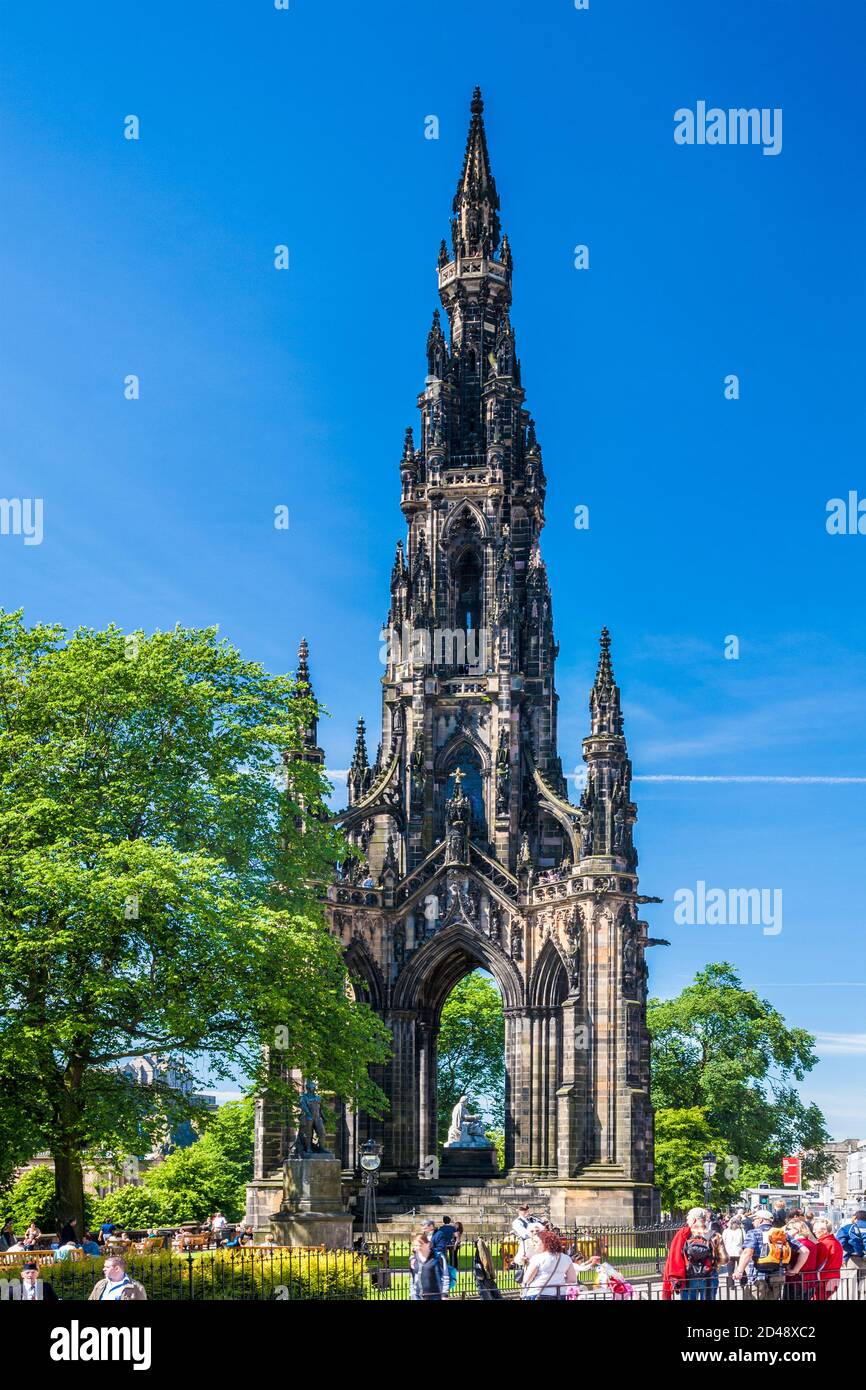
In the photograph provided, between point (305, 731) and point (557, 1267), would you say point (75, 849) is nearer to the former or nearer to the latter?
point (557, 1267)

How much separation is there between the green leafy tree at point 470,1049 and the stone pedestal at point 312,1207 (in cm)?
4438

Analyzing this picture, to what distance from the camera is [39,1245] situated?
33531mm

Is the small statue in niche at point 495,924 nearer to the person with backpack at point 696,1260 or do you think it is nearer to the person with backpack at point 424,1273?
the person with backpack at point 424,1273

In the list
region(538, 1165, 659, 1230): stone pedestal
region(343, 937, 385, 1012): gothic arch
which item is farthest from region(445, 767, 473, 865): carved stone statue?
region(538, 1165, 659, 1230): stone pedestal

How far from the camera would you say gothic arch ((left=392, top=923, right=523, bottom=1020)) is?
5203 cm

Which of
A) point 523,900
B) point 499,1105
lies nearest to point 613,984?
point 523,900

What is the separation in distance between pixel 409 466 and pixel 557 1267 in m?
47.1

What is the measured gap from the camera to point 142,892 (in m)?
29.5

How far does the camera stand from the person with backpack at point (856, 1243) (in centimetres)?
2245

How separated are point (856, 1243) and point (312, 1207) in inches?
466

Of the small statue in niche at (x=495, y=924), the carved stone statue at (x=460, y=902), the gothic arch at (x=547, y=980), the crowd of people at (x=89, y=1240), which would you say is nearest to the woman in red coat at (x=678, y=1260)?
the crowd of people at (x=89, y=1240)

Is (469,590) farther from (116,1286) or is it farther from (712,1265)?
(116,1286)

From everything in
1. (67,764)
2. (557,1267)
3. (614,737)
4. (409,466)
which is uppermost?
(409,466)

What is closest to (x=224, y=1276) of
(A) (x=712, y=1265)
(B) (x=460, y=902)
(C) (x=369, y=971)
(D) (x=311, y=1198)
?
(D) (x=311, y=1198)
